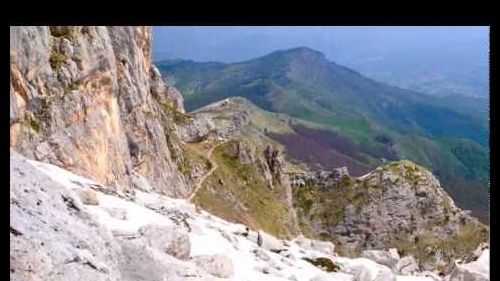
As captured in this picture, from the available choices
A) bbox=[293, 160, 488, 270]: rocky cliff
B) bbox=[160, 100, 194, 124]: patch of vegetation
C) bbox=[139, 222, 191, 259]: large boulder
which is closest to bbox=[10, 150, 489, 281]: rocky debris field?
bbox=[139, 222, 191, 259]: large boulder

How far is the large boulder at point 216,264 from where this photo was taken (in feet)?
90.9

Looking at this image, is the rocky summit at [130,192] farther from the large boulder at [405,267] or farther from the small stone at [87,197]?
the large boulder at [405,267]

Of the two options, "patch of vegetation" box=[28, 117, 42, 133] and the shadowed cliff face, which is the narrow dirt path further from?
"patch of vegetation" box=[28, 117, 42, 133]

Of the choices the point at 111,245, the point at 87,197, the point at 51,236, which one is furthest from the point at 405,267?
the point at 51,236

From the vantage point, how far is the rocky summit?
20.3 metres

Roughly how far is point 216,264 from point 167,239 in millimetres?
2431

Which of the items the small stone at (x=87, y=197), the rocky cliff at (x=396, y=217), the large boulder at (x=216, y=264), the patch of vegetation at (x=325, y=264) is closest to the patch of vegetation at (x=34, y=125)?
the small stone at (x=87, y=197)

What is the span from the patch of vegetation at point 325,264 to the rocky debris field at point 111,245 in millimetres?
1989

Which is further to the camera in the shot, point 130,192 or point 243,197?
point 243,197

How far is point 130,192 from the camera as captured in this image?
54656mm

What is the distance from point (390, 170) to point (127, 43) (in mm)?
122976

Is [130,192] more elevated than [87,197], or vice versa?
[87,197]

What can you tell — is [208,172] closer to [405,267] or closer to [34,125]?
[405,267]
